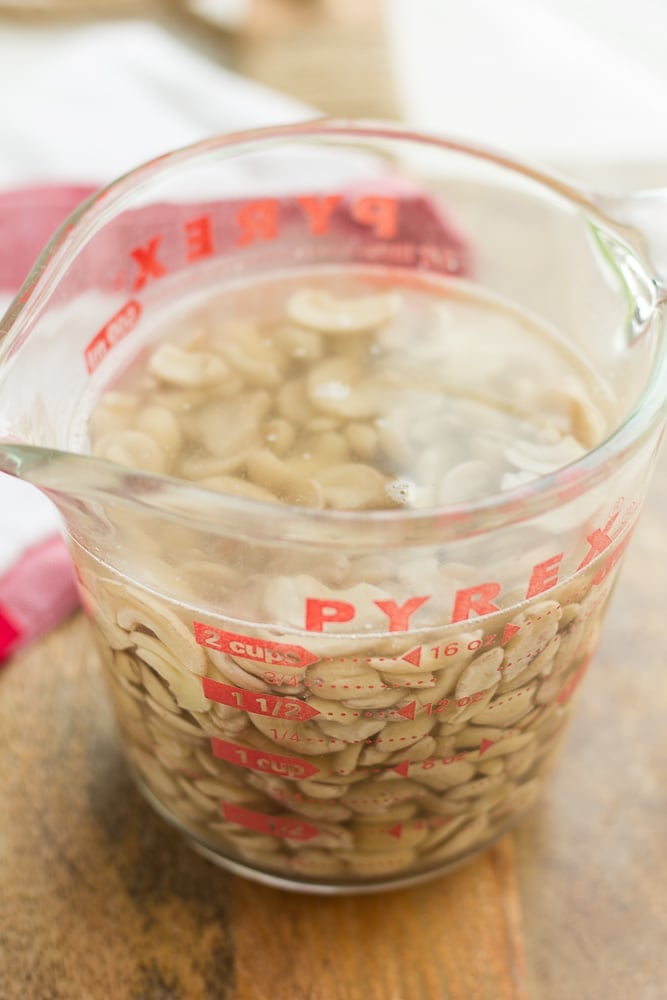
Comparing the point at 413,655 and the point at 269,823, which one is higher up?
the point at 413,655

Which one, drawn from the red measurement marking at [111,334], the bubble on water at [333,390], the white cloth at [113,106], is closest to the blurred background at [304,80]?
the white cloth at [113,106]

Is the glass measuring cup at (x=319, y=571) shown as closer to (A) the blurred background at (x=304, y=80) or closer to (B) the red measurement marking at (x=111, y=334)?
(B) the red measurement marking at (x=111, y=334)

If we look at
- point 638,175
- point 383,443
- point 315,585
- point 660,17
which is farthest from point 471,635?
point 660,17

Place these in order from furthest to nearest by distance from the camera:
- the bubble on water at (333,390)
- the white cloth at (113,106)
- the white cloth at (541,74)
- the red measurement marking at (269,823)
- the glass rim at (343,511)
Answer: the white cloth at (541,74)
the white cloth at (113,106)
the bubble on water at (333,390)
the red measurement marking at (269,823)
the glass rim at (343,511)

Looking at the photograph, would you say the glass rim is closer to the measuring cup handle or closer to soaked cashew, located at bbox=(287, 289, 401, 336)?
the measuring cup handle

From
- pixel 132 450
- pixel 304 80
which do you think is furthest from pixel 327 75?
pixel 132 450

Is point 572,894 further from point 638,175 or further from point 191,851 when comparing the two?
point 638,175

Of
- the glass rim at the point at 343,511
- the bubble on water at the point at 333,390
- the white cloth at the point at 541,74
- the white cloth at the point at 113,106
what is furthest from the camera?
the white cloth at the point at 541,74

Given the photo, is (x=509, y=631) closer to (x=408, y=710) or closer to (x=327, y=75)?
(x=408, y=710)
